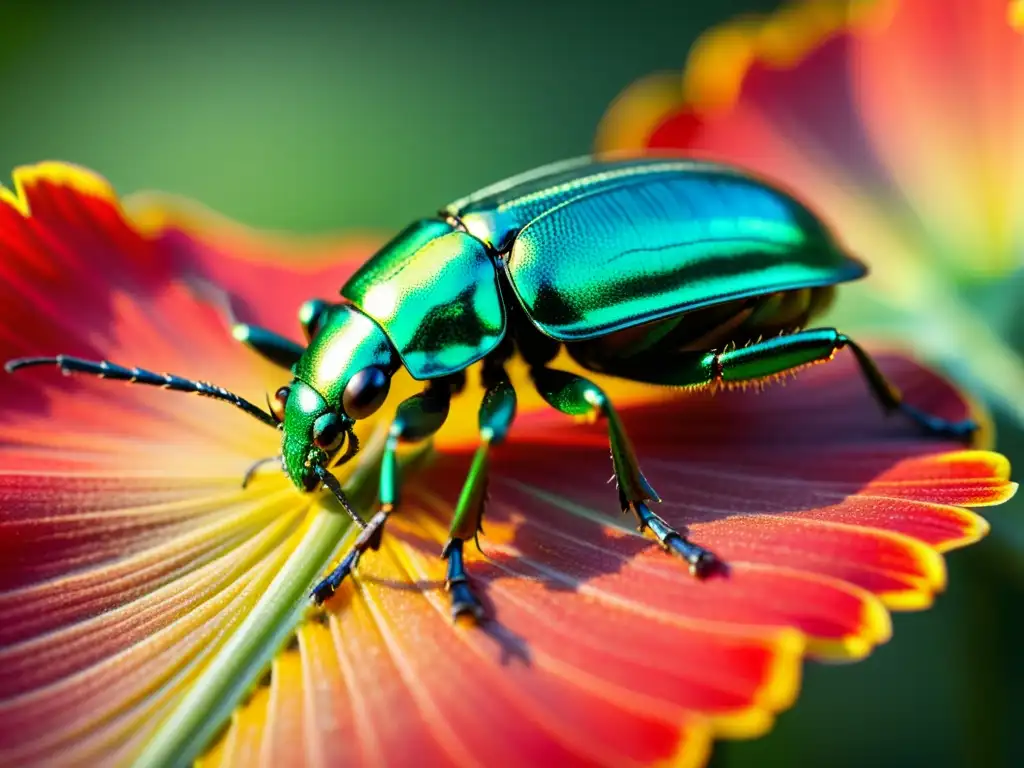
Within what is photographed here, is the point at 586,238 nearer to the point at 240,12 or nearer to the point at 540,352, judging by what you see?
the point at 540,352

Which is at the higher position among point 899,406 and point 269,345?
point 269,345

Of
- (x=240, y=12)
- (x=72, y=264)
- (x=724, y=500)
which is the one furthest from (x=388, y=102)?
(x=724, y=500)

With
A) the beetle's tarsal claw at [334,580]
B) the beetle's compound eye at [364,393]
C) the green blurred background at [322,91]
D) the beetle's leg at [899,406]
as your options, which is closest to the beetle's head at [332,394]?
the beetle's compound eye at [364,393]

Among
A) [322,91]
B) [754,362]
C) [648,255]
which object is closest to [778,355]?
[754,362]

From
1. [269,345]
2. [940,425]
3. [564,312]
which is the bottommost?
[940,425]

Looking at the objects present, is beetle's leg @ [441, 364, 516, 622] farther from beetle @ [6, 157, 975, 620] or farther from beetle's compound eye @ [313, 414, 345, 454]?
beetle's compound eye @ [313, 414, 345, 454]

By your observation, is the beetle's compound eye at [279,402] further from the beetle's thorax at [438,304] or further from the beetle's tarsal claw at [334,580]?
the beetle's tarsal claw at [334,580]

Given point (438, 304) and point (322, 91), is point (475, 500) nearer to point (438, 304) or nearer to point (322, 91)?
point (438, 304)
